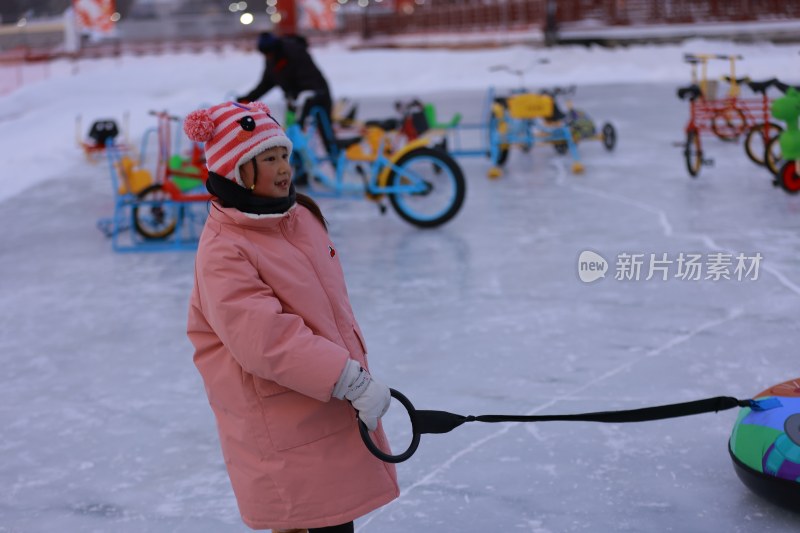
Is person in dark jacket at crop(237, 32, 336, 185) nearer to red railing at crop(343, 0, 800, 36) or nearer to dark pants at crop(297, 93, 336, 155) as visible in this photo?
dark pants at crop(297, 93, 336, 155)

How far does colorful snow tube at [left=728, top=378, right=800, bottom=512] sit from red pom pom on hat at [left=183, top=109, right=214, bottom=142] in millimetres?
1991

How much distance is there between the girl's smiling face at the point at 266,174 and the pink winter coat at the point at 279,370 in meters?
0.07

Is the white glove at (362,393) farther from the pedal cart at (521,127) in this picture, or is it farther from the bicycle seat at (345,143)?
the pedal cart at (521,127)

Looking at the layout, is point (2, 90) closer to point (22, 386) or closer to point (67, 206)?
point (67, 206)

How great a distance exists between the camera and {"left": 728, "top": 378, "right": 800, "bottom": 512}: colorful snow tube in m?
3.06

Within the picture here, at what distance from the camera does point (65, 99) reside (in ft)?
68.5

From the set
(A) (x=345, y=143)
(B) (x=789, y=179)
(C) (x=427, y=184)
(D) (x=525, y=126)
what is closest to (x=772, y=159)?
(B) (x=789, y=179)

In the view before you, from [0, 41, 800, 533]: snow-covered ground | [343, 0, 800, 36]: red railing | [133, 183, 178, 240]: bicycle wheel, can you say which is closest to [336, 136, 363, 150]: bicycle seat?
[0, 41, 800, 533]: snow-covered ground

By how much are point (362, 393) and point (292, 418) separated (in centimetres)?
19

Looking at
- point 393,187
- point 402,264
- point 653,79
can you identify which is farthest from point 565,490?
point 653,79

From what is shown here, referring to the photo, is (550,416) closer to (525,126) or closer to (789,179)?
(789,179)

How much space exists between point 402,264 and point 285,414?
471 centimetres

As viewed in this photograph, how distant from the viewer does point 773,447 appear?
122 inches

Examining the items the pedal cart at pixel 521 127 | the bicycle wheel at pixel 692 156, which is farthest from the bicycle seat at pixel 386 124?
the bicycle wheel at pixel 692 156
